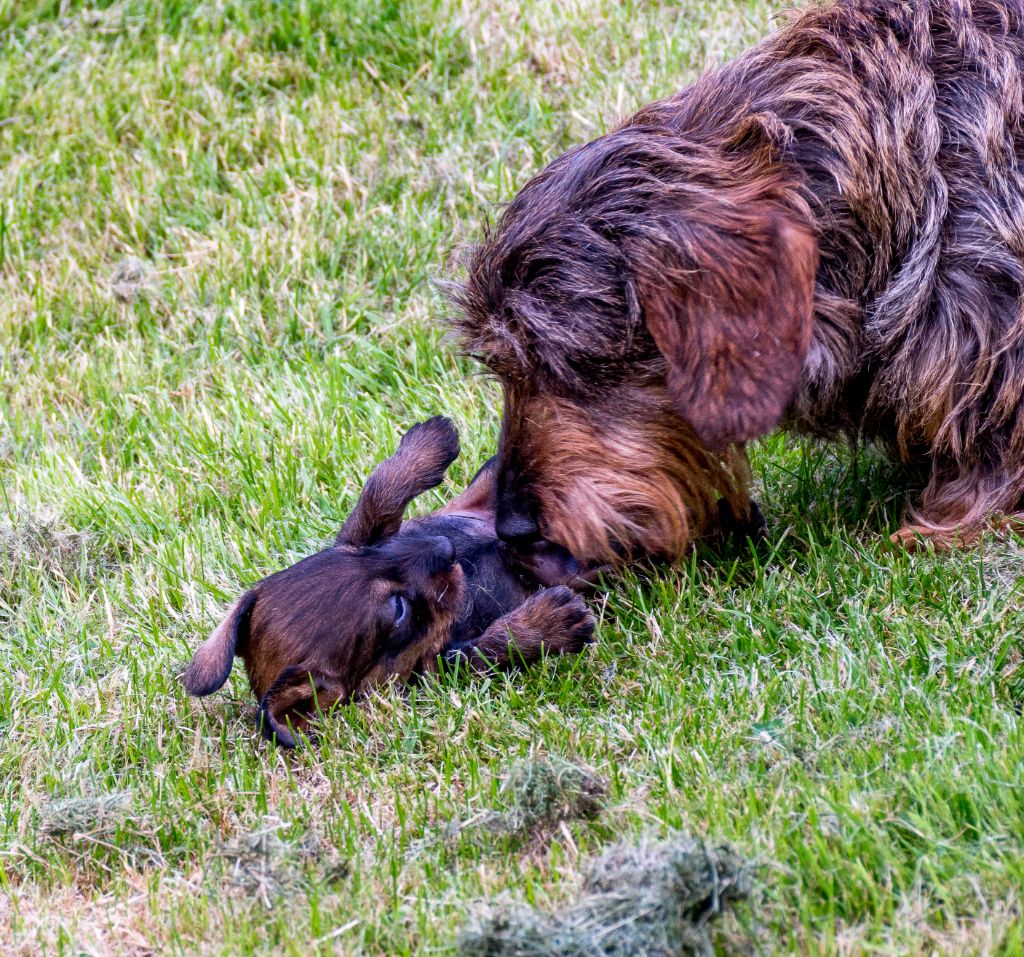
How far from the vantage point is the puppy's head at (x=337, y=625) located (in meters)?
3.72

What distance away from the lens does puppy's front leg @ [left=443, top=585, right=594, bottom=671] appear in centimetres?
380

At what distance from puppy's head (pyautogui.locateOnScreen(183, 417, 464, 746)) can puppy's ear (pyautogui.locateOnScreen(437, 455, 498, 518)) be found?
229 millimetres

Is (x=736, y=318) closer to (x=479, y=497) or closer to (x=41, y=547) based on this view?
(x=479, y=497)

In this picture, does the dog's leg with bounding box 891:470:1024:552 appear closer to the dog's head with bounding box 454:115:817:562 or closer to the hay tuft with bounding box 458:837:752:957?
the dog's head with bounding box 454:115:817:562

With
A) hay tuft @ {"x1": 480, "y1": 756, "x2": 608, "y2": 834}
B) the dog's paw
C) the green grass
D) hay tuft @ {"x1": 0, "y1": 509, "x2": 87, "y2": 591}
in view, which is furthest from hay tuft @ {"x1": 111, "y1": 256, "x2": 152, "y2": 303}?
hay tuft @ {"x1": 480, "y1": 756, "x2": 608, "y2": 834}

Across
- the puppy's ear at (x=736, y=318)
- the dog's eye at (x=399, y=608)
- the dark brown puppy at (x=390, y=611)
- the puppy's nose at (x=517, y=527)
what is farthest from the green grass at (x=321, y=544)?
the puppy's ear at (x=736, y=318)

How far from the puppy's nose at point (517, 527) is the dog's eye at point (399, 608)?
0.33 m

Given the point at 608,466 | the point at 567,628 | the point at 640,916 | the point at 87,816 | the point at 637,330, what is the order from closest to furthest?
1. the point at 640,916
2. the point at 87,816
3. the point at 637,330
4. the point at 608,466
5. the point at 567,628

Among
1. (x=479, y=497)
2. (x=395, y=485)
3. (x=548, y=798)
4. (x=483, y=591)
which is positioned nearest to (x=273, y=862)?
(x=548, y=798)

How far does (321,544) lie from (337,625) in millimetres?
911

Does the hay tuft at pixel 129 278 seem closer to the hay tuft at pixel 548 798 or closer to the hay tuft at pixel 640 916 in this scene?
the hay tuft at pixel 548 798

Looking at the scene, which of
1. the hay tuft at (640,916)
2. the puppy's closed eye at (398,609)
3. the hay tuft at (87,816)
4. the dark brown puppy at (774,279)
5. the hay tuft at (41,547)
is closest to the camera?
the hay tuft at (640,916)

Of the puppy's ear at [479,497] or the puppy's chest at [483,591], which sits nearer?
the puppy's chest at [483,591]

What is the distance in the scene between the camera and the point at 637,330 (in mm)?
3582
